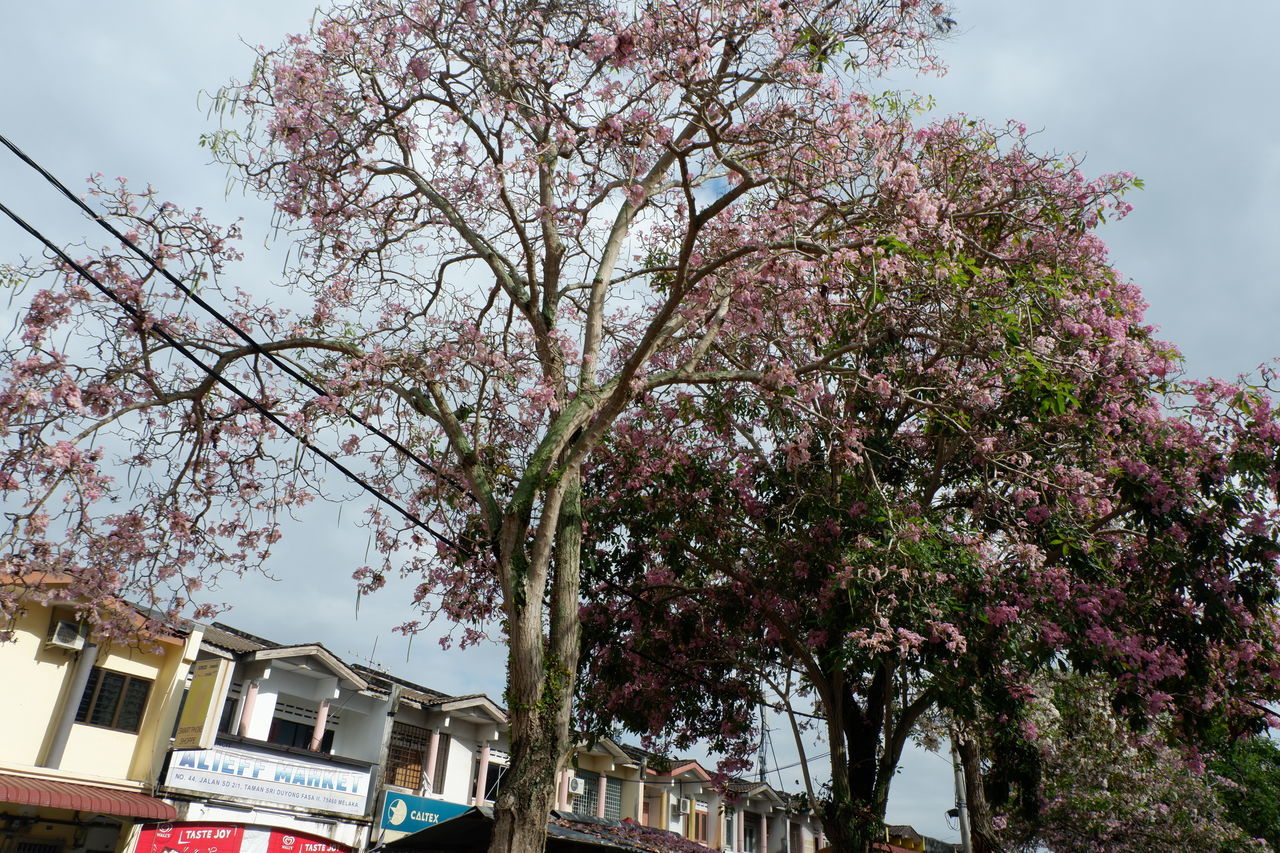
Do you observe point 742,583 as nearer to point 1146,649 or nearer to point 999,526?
point 999,526

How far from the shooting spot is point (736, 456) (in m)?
13.2

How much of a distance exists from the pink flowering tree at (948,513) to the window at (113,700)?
10461 millimetres

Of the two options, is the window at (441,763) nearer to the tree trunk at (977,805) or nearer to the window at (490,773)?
the window at (490,773)

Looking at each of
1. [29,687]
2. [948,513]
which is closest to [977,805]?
[948,513]

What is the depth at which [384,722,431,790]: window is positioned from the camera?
22906mm

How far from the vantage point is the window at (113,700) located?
675 inches

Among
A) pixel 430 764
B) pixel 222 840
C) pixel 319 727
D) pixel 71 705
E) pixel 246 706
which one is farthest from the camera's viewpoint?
pixel 430 764

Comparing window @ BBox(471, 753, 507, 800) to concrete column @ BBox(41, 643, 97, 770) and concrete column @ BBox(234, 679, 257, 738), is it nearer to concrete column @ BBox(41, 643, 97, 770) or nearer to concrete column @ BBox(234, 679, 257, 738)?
concrete column @ BBox(234, 679, 257, 738)

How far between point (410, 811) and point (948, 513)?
16126 millimetres

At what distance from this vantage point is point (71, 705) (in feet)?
54.5

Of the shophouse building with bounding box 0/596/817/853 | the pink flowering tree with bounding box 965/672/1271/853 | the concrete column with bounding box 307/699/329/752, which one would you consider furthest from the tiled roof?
the pink flowering tree with bounding box 965/672/1271/853

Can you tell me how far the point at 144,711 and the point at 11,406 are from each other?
12522mm

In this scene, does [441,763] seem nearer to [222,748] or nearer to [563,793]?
[563,793]

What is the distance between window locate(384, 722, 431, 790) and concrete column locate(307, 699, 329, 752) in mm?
2040
